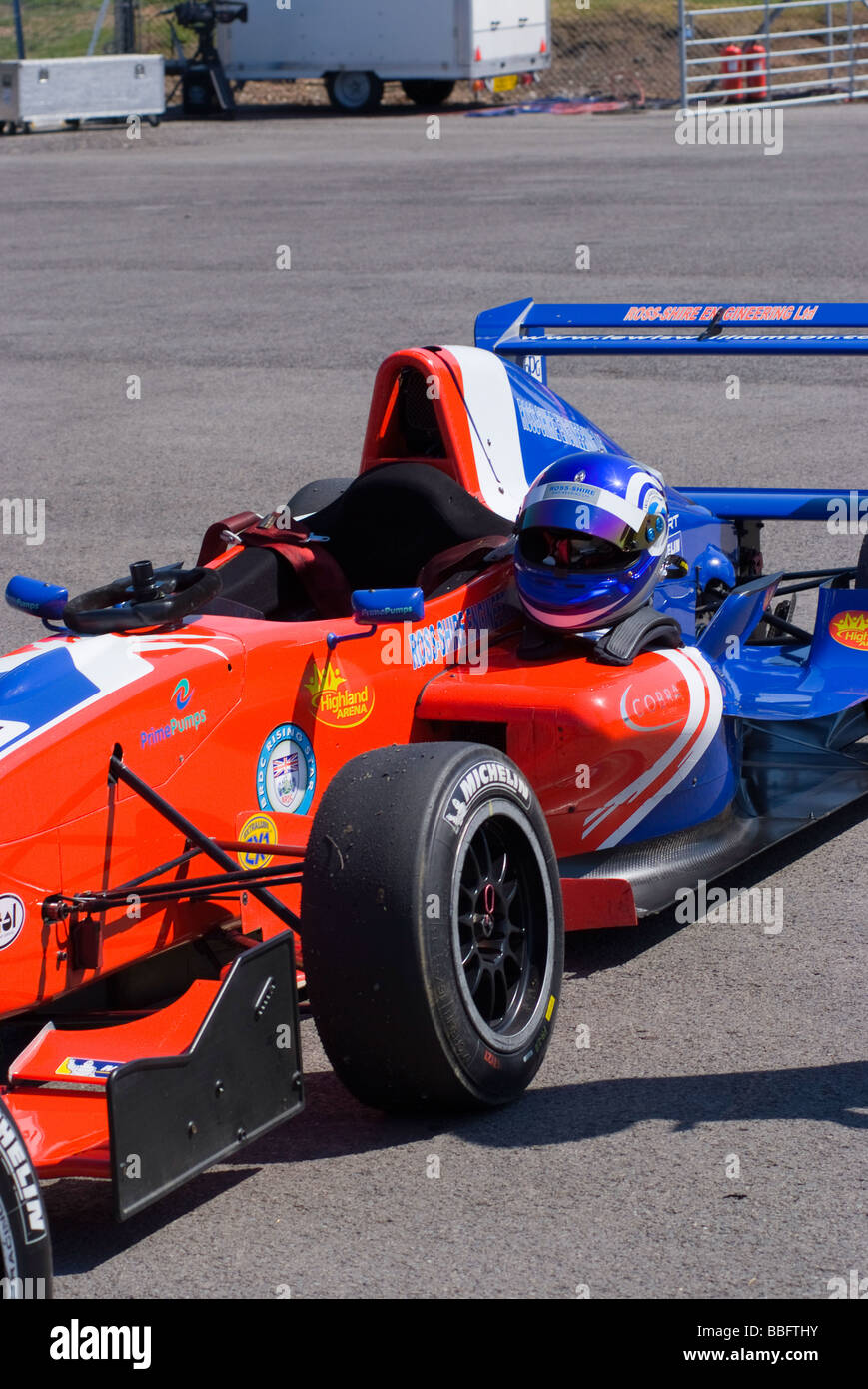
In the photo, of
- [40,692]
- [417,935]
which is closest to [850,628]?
[417,935]

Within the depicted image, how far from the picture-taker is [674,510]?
6.42 m

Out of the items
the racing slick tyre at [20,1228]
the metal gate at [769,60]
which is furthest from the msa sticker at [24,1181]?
the metal gate at [769,60]

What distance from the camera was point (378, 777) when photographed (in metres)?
3.99

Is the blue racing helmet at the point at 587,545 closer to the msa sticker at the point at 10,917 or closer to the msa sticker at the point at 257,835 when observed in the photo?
the msa sticker at the point at 257,835

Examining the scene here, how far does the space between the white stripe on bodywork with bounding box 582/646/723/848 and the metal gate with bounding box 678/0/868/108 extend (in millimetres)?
22663

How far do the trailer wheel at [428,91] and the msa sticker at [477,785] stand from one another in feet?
92.1

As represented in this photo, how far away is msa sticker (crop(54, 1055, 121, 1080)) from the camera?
12.4 ft

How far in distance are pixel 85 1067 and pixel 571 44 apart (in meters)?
33.9

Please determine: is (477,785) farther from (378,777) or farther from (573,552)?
(573,552)

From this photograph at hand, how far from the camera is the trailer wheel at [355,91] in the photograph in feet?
96.9

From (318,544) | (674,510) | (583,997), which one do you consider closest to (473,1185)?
(583,997)

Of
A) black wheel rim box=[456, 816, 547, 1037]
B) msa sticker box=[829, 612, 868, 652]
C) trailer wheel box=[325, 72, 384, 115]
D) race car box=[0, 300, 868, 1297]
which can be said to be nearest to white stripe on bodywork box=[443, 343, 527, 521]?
race car box=[0, 300, 868, 1297]

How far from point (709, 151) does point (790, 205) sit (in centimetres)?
523

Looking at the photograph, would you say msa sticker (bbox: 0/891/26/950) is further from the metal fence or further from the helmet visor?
the metal fence
